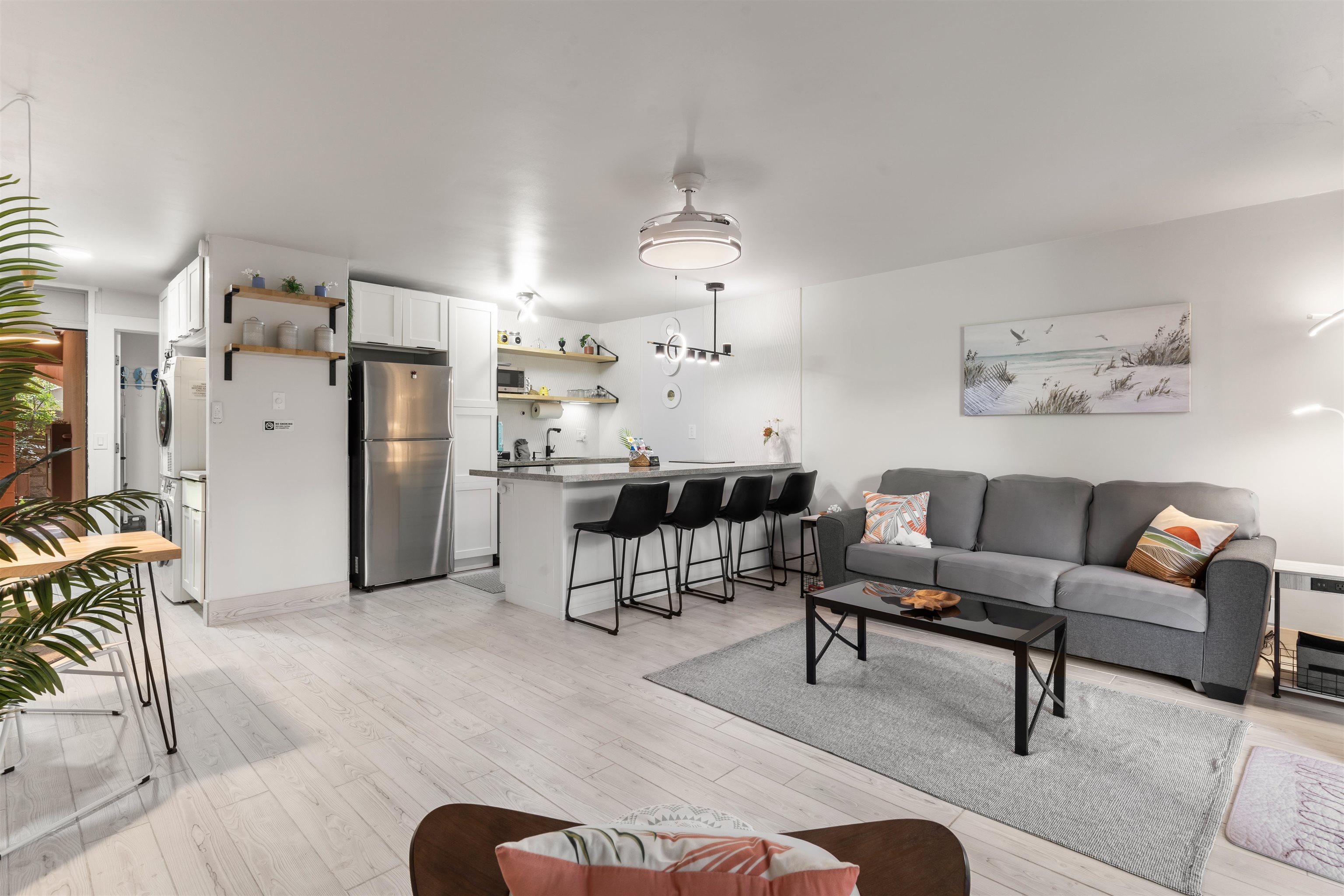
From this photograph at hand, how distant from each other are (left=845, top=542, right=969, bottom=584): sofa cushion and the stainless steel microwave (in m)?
3.67

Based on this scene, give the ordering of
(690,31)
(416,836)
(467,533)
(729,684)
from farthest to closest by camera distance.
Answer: (467,533) → (729,684) → (690,31) → (416,836)

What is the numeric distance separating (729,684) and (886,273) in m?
3.50

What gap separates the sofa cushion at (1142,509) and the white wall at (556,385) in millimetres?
4857

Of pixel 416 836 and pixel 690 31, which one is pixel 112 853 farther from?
pixel 690 31

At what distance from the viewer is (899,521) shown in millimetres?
4438

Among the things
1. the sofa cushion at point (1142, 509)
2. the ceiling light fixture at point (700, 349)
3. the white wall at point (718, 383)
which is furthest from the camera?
the white wall at point (718, 383)

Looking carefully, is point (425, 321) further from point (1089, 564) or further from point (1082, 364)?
point (1089, 564)

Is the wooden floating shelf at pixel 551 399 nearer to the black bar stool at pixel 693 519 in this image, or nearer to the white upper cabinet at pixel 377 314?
the white upper cabinet at pixel 377 314

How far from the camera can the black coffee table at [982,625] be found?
250cm

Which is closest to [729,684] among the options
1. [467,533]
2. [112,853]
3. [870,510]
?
[870,510]

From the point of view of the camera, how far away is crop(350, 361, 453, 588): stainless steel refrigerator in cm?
500

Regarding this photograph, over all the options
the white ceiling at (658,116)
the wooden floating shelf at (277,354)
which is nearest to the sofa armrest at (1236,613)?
the white ceiling at (658,116)

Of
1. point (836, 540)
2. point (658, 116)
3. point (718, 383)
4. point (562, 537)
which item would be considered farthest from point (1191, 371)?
point (562, 537)

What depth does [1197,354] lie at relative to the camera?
3.84m
